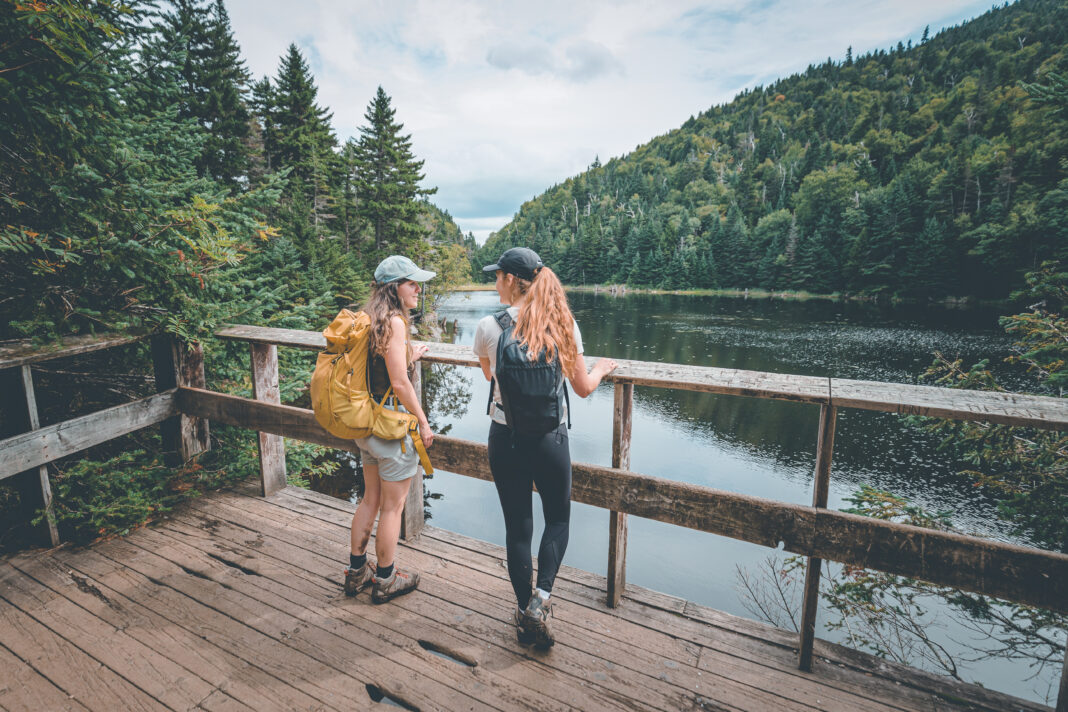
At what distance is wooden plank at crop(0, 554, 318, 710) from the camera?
202cm

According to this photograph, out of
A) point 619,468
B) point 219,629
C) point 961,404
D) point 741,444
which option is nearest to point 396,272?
point 619,468

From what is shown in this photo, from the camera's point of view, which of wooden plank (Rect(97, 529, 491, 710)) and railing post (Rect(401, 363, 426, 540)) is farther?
railing post (Rect(401, 363, 426, 540))

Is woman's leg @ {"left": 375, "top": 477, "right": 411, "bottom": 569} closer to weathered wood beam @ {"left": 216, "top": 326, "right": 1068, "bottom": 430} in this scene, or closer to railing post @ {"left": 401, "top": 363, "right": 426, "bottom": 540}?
railing post @ {"left": 401, "top": 363, "right": 426, "bottom": 540}

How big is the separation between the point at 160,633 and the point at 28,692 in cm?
44

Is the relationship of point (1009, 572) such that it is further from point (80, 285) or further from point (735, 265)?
point (735, 265)

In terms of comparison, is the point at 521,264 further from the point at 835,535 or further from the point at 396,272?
the point at 835,535

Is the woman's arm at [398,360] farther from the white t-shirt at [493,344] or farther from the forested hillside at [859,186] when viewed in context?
the forested hillside at [859,186]

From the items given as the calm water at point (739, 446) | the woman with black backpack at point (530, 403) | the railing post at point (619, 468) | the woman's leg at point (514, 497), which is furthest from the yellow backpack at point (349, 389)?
the calm water at point (739, 446)

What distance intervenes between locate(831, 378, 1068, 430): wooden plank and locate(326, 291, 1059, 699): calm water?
271 inches

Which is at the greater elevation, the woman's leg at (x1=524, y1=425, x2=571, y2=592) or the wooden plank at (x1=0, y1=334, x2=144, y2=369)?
the wooden plank at (x1=0, y1=334, x2=144, y2=369)

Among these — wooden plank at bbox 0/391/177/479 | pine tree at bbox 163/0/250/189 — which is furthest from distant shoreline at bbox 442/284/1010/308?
wooden plank at bbox 0/391/177/479

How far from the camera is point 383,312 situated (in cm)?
232

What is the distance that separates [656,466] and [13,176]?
44.7ft

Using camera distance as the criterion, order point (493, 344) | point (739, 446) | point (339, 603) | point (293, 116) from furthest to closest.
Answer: point (293, 116) < point (739, 446) < point (339, 603) < point (493, 344)
